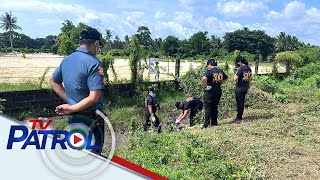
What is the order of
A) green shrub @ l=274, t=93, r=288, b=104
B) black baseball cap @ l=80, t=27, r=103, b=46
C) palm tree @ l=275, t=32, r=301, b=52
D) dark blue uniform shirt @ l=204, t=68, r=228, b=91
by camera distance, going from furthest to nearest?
palm tree @ l=275, t=32, r=301, b=52, green shrub @ l=274, t=93, r=288, b=104, dark blue uniform shirt @ l=204, t=68, r=228, b=91, black baseball cap @ l=80, t=27, r=103, b=46

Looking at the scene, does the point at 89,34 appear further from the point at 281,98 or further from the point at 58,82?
the point at 281,98

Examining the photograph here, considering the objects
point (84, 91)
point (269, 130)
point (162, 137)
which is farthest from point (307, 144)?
point (84, 91)

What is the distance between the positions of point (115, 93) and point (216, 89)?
18.7 feet

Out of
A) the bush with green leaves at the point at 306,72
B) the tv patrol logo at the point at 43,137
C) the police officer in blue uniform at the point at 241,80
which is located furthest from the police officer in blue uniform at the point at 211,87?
the bush with green leaves at the point at 306,72

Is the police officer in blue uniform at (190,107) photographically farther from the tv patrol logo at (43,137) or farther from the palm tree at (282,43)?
the palm tree at (282,43)

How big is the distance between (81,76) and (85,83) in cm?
6

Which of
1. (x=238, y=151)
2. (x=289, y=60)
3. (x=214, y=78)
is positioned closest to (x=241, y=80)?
(x=214, y=78)

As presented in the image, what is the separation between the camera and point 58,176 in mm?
2215

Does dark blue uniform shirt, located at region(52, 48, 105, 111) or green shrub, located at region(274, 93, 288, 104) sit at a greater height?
dark blue uniform shirt, located at region(52, 48, 105, 111)

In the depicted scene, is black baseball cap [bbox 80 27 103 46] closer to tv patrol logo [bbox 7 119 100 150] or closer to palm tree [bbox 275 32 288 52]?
tv patrol logo [bbox 7 119 100 150]

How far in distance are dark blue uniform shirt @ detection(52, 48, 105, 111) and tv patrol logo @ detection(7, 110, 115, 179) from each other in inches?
19.9

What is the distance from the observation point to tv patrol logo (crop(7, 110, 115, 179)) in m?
2.17

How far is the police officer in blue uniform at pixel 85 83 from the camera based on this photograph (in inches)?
112

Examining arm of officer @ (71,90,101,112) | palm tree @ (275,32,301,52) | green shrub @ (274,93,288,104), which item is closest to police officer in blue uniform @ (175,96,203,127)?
green shrub @ (274,93,288,104)
